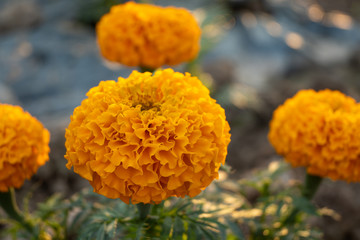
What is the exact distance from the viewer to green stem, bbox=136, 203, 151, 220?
1522mm

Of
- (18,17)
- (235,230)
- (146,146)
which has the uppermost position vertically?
(146,146)

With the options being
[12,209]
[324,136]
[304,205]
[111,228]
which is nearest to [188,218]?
[111,228]

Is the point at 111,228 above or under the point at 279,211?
above

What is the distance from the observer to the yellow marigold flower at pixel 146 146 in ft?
4.05

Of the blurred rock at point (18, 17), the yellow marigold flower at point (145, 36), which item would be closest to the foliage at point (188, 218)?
the yellow marigold flower at point (145, 36)

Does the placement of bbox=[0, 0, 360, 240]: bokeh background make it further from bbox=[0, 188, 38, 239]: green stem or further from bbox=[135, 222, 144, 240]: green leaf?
bbox=[135, 222, 144, 240]: green leaf

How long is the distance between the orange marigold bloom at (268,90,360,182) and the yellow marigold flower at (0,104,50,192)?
1347 millimetres

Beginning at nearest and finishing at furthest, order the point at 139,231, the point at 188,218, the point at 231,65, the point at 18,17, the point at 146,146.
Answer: the point at 146,146 < the point at 139,231 < the point at 188,218 < the point at 231,65 < the point at 18,17

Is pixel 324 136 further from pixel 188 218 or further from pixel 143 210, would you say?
pixel 143 210

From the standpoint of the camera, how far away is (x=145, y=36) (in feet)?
7.76

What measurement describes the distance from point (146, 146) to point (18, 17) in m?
7.01

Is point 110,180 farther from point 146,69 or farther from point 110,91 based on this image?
point 146,69

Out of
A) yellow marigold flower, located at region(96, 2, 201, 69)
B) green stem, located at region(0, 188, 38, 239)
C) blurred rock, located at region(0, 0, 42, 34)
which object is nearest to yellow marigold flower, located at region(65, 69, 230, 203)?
green stem, located at region(0, 188, 38, 239)

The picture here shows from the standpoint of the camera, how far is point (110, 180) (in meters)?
1.26
